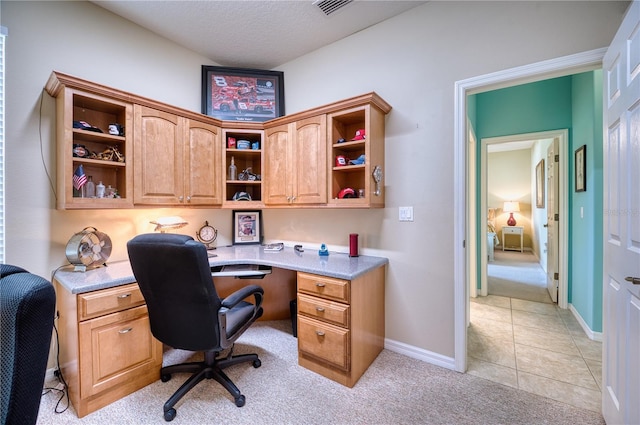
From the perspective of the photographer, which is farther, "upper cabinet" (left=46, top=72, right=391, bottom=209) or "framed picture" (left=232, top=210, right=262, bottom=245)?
"framed picture" (left=232, top=210, right=262, bottom=245)

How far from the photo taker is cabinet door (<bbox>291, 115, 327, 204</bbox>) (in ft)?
7.68

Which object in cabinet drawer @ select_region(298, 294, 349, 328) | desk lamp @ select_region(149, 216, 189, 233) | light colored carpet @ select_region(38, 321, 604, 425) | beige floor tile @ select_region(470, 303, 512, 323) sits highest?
desk lamp @ select_region(149, 216, 189, 233)

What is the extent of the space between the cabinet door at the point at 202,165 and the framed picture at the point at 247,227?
45cm

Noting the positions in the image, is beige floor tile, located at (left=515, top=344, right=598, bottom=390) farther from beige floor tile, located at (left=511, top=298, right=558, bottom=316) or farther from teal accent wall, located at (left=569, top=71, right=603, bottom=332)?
beige floor tile, located at (left=511, top=298, right=558, bottom=316)

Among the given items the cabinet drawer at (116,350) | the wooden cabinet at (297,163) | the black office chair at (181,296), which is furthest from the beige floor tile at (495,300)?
the cabinet drawer at (116,350)

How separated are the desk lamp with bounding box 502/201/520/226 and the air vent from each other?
22.2 feet

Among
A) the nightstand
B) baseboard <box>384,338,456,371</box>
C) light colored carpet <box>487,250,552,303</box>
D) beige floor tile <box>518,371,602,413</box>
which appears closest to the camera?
beige floor tile <box>518,371,602,413</box>

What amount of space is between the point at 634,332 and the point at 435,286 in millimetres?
1054

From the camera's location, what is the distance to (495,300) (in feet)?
11.6

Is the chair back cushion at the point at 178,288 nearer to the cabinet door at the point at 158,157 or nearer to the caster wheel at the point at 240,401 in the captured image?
the caster wheel at the point at 240,401

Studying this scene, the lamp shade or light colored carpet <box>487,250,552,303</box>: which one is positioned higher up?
the lamp shade

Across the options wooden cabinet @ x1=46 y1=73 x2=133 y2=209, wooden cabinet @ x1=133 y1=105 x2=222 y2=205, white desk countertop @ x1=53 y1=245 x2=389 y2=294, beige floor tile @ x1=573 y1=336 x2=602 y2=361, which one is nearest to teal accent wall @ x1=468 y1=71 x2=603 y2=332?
beige floor tile @ x1=573 y1=336 x2=602 y2=361

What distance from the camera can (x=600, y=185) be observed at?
2.38 metres

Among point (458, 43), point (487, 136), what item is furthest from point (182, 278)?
point (487, 136)
